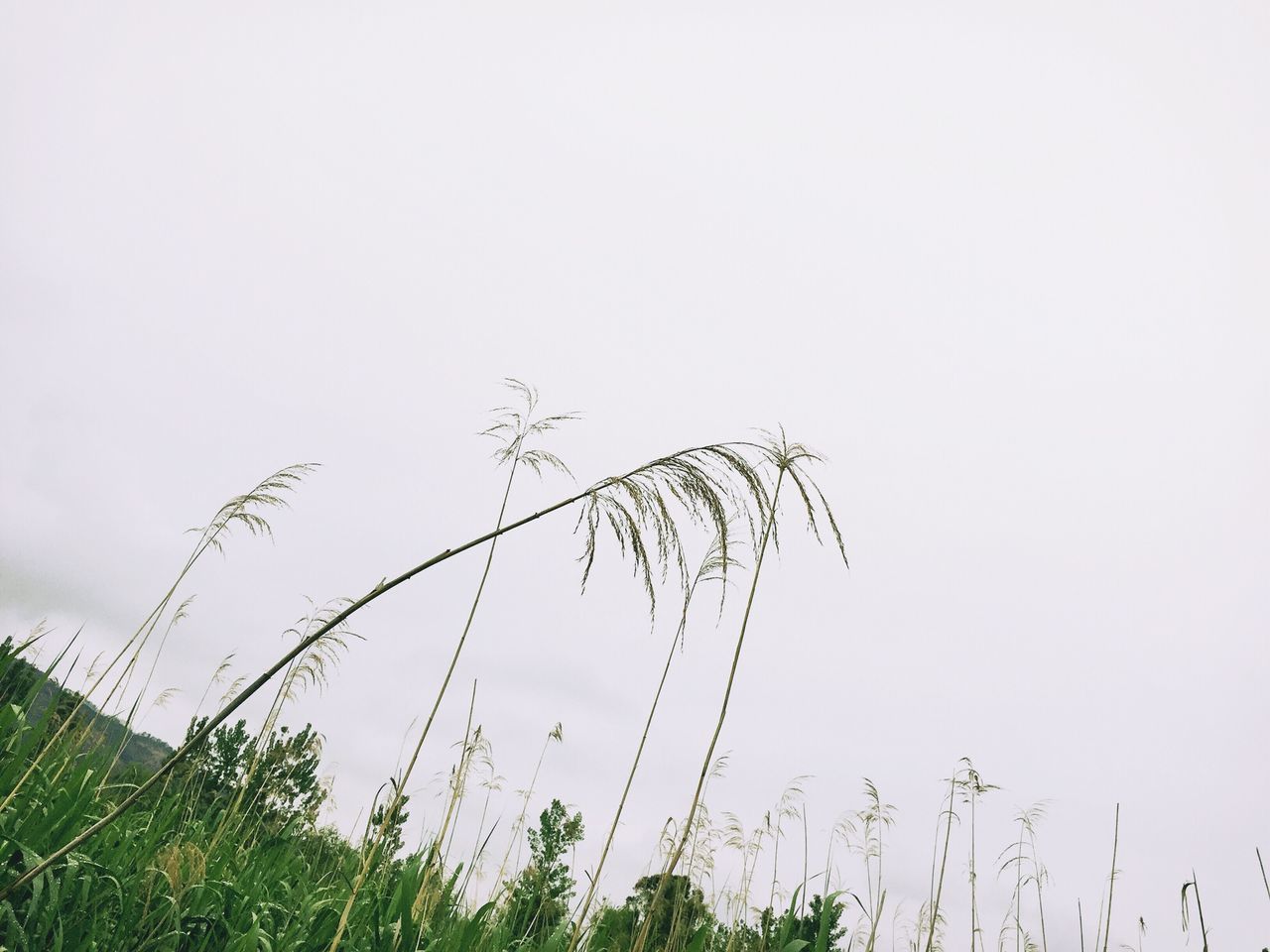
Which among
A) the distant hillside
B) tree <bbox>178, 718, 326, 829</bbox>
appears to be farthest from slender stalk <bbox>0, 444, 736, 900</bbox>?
the distant hillside

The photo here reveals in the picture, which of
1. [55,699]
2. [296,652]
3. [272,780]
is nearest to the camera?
[296,652]

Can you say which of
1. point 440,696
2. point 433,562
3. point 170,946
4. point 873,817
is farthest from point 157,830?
point 873,817

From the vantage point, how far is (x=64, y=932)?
3.10 m

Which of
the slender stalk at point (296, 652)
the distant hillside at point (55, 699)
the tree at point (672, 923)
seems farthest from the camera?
the distant hillside at point (55, 699)

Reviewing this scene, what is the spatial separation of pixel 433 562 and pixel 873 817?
7.19 metres

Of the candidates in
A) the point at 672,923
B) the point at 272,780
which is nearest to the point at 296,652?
the point at 672,923

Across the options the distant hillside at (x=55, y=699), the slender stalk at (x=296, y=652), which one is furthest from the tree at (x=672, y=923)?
the distant hillside at (x=55, y=699)

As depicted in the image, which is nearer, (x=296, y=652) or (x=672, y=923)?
(x=296, y=652)

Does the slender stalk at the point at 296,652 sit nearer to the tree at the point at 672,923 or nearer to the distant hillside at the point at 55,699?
the tree at the point at 672,923

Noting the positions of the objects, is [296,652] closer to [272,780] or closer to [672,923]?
[672,923]

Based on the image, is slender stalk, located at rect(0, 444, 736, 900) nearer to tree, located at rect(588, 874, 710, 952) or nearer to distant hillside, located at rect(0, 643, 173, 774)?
tree, located at rect(588, 874, 710, 952)

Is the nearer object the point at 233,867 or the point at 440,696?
the point at 440,696

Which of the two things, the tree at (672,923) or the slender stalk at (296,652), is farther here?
the tree at (672,923)

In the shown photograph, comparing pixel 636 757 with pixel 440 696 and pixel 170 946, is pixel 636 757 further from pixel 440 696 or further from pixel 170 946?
pixel 170 946
